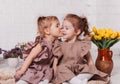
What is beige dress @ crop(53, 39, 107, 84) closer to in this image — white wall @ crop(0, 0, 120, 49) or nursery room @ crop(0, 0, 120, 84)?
nursery room @ crop(0, 0, 120, 84)

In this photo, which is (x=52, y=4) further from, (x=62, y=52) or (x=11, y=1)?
(x=62, y=52)

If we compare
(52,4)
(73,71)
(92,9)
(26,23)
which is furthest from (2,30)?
(73,71)

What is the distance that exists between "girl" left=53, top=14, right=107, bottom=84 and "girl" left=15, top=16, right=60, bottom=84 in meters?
0.04

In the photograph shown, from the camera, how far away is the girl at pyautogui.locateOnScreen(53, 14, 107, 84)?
1.46m

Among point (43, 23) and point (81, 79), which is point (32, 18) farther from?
point (81, 79)

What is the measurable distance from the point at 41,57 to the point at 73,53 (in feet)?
0.58

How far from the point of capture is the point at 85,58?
158 cm

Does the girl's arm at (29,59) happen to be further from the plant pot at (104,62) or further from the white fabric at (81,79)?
the plant pot at (104,62)

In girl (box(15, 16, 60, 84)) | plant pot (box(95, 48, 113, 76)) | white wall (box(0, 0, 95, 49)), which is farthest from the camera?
white wall (box(0, 0, 95, 49))

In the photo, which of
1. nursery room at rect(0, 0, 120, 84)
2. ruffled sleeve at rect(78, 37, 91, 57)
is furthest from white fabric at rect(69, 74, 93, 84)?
nursery room at rect(0, 0, 120, 84)

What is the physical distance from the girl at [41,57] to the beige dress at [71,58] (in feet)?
0.15

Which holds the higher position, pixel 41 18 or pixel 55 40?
pixel 41 18

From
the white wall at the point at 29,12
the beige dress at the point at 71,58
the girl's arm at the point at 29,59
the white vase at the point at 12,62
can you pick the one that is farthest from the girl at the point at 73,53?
the white wall at the point at 29,12

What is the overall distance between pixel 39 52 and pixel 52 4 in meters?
1.01
